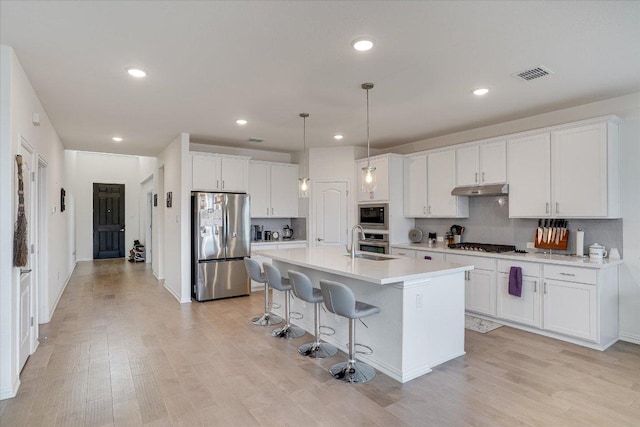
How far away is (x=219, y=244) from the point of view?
5.91 meters

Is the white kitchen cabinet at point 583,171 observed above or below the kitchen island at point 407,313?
above

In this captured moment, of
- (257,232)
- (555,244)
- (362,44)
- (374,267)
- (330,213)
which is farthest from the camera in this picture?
(257,232)

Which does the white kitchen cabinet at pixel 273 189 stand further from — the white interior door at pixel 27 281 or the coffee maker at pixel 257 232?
the white interior door at pixel 27 281

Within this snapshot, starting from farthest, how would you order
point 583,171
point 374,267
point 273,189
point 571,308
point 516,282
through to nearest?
point 273,189
point 516,282
point 583,171
point 571,308
point 374,267

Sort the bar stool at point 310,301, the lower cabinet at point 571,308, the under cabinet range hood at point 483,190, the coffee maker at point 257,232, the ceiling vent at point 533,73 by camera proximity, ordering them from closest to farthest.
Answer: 1. the ceiling vent at point 533,73
2. the bar stool at point 310,301
3. the lower cabinet at point 571,308
4. the under cabinet range hood at point 483,190
5. the coffee maker at point 257,232

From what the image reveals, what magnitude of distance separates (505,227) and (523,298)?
3.65 ft

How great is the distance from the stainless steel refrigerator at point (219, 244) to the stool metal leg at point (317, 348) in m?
2.57

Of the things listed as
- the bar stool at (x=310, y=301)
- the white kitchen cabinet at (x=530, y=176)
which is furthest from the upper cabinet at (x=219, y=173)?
the white kitchen cabinet at (x=530, y=176)

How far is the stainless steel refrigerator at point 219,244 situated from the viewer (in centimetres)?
577

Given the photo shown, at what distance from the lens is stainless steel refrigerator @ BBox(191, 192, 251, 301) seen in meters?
5.77

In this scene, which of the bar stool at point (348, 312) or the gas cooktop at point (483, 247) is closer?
the bar stool at point (348, 312)

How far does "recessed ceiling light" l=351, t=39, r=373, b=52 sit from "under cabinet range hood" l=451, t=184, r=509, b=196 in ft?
9.47

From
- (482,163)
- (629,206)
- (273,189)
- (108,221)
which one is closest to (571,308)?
(629,206)

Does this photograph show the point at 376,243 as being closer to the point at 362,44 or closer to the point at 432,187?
the point at 432,187
